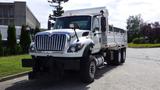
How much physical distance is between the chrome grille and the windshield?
193 centimetres

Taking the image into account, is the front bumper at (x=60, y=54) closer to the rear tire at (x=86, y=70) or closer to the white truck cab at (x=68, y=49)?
the white truck cab at (x=68, y=49)

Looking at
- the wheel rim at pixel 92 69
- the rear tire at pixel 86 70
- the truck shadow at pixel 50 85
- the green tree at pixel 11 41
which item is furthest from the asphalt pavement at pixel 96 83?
the green tree at pixel 11 41

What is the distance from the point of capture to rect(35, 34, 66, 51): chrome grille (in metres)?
12.0

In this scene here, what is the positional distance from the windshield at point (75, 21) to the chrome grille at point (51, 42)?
6.34ft

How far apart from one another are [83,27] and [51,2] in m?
63.2

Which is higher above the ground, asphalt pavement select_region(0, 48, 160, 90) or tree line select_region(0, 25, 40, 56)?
tree line select_region(0, 25, 40, 56)

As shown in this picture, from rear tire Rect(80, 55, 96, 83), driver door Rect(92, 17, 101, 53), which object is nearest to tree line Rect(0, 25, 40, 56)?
driver door Rect(92, 17, 101, 53)

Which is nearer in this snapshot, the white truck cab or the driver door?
the white truck cab

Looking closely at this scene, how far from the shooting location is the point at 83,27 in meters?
13.9

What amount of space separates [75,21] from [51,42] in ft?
7.79

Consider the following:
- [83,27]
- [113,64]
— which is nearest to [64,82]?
[83,27]

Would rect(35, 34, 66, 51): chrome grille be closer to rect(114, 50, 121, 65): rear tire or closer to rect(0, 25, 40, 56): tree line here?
rect(114, 50, 121, 65): rear tire

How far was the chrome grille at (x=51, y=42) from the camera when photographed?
474 inches

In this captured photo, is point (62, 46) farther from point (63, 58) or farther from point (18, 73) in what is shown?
point (18, 73)
